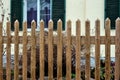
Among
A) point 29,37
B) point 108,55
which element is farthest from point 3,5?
point 108,55

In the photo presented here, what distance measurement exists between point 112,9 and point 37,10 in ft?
7.49

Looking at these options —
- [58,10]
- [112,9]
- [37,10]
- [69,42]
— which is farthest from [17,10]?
Result: [69,42]

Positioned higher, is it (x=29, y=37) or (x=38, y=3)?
(x=38, y=3)

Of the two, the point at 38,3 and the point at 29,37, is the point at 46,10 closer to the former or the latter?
the point at 38,3

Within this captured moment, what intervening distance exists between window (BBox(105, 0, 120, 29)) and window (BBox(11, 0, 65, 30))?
4.27 ft

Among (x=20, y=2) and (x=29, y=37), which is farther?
(x=20, y=2)

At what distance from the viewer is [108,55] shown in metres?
7.80

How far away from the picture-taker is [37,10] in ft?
44.7

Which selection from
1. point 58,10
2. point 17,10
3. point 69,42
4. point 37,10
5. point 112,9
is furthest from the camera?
point 37,10

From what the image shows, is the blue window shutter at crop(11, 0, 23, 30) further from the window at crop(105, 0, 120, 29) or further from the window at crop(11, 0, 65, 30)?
the window at crop(105, 0, 120, 29)

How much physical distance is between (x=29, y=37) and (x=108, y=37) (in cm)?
145

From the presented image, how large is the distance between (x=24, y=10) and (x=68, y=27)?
5.90 meters

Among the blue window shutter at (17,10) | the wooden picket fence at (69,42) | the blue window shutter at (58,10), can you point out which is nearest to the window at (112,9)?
the blue window shutter at (58,10)

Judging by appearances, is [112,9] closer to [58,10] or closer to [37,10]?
[58,10]
